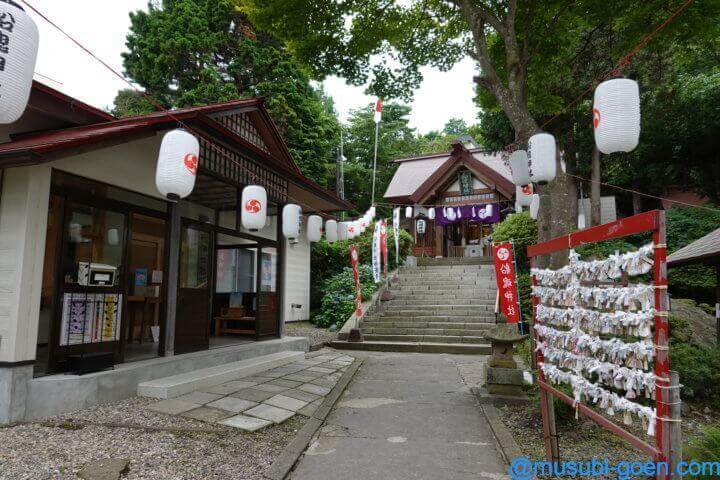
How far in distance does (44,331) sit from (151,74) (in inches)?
589

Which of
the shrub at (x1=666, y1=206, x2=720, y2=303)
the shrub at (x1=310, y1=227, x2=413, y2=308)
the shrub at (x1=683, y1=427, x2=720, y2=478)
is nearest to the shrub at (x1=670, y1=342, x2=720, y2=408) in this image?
the shrub at (x1=683, y1=427, x2=720, y2=478)

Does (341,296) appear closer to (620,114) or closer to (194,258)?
(194,258)

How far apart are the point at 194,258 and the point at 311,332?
7.99 metres

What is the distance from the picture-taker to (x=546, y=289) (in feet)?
13.4

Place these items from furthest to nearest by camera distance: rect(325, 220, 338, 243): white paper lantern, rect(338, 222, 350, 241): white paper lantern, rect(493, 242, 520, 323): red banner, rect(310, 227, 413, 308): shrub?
rect(310, 227, 413, 308): shrub, rect(338, 222, 350, 241): white paper lantern, rect(325, 220, 338, 243): white paper lantern, rect(493, 242, 520, 323): red banner

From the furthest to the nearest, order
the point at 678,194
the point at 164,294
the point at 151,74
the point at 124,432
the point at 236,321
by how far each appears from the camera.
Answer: the point at 678,194, the point at 151,74, the point at 236,321, the point at 164,294, the point at 124,432

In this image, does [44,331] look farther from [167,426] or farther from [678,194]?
[678,194]

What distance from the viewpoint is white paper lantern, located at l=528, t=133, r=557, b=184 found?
6.62m

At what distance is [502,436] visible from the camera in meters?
5.16

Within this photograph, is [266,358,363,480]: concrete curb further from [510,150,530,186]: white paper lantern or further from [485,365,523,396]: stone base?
[510,150,530,186]: white paper lantern

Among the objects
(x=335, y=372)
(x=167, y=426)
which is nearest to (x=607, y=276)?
(x=167, y=426)

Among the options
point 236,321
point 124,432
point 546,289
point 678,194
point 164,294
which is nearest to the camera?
point 546,289

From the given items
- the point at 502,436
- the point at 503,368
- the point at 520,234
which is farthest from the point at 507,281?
the point at 520,234

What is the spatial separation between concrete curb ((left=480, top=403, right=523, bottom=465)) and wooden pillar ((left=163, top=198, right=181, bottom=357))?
5.40 m
